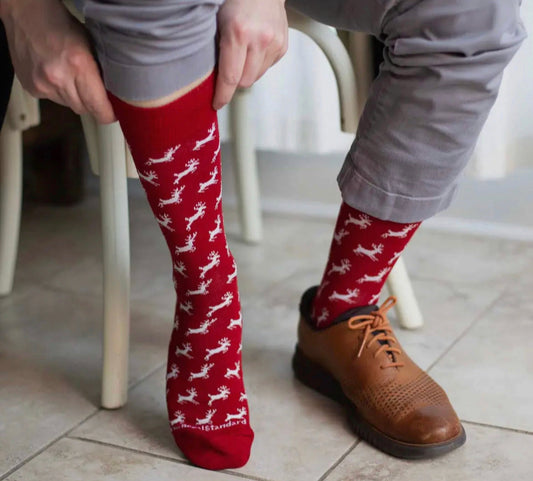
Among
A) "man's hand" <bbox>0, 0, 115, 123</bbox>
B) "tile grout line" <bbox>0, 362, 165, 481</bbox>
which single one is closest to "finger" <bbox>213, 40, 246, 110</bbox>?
"man's hand" <bbox>0, 0, 115, 123</bbox>

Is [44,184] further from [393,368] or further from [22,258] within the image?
[393,368]

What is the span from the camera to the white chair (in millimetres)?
1051

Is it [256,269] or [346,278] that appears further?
[256,269]

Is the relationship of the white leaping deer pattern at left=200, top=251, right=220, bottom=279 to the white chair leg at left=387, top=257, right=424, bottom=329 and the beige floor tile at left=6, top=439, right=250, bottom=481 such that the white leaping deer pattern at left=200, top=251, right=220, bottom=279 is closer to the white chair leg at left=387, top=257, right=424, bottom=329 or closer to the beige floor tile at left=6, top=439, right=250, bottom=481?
the beige floor tile at left=6, top=439, right=250, bottom=481

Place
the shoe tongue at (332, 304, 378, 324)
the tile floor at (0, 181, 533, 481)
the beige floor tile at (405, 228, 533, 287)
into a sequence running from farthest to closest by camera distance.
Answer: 1. the beige floor tile at (405, 228, 533, 287)
2. the shoe tongue at (332, 304, 378, 324)
3. the tile floor at (0, 181, 533, 481)

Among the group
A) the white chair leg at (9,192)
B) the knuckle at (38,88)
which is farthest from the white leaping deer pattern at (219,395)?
the white chair leg at (9,192)

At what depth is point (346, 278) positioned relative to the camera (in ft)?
3.45

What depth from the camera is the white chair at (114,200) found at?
105 cm

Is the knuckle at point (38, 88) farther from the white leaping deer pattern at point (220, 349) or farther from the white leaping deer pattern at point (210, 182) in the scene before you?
the white leaping deer pattern at point (220, 349)

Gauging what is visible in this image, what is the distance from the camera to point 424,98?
0.94 meters

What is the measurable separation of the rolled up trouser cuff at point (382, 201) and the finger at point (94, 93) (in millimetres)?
282

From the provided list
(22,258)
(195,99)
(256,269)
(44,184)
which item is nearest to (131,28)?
(195,99)

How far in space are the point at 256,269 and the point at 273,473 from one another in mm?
651

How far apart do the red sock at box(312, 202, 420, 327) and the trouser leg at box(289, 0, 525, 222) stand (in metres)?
0.03
